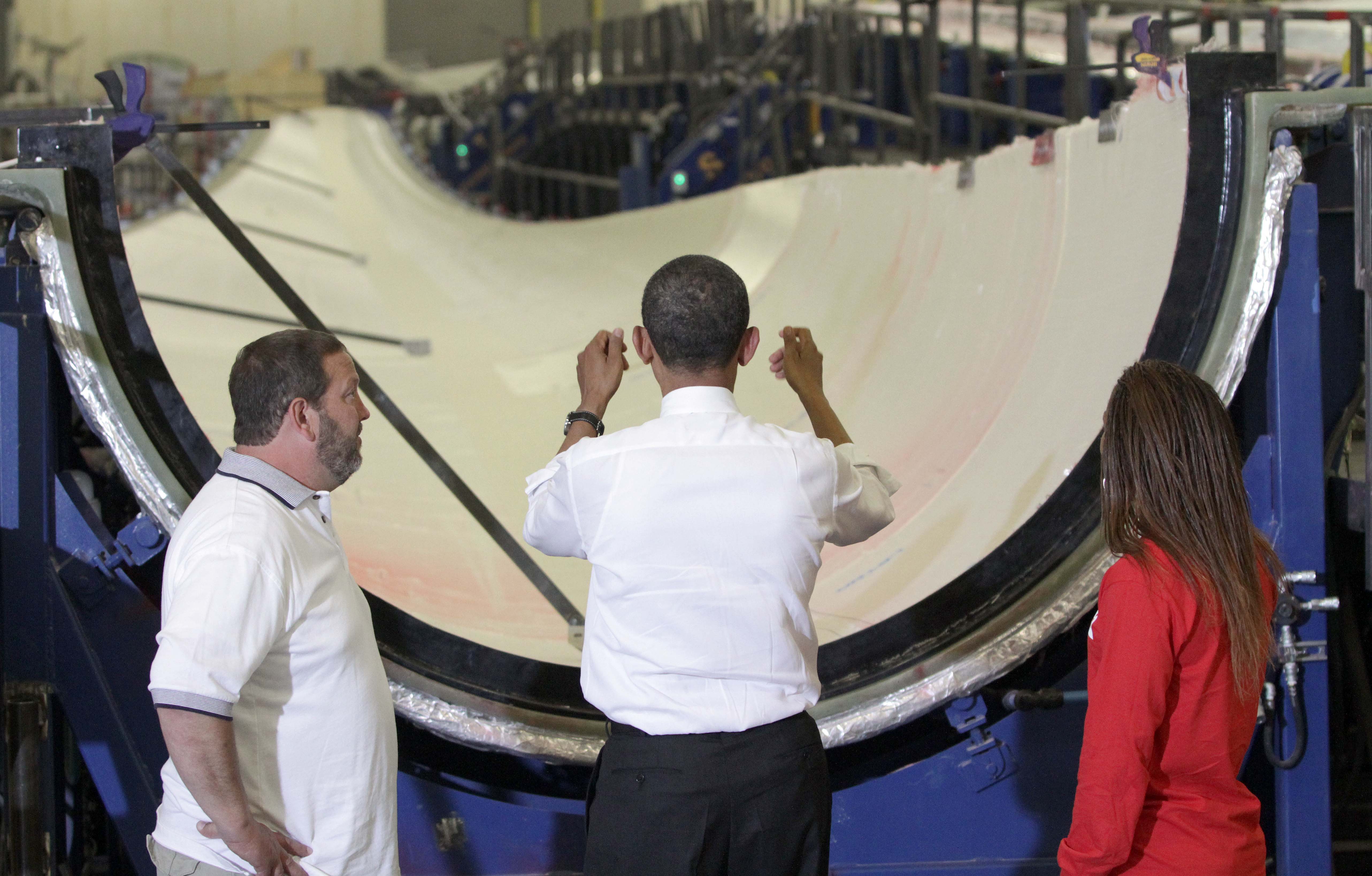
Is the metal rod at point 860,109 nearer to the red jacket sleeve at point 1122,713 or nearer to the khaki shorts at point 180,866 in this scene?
the red jacket sleeve at point 1122,713

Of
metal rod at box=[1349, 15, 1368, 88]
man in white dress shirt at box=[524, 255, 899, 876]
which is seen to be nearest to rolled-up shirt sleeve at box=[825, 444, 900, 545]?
man in white dress shirt at box=[524, 255, 899, 876]

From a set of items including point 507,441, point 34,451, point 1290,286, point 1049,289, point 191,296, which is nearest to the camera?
point 34,451

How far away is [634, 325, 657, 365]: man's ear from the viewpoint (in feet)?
3.76

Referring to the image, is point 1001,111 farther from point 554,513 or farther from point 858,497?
point 554,513

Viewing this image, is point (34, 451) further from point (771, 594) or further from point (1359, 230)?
point (1359, 230)

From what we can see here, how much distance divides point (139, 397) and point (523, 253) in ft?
15.9

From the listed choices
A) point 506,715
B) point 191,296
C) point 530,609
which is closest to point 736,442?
point 506,715

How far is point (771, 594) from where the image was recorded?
43.2 inches

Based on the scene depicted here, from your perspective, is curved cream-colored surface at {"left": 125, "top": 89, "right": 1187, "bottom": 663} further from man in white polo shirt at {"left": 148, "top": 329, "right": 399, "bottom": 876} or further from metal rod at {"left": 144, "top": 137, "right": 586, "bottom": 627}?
man in white polo shirt at {"left": 148, "top": 329, "right": 399, "bottom": 876}

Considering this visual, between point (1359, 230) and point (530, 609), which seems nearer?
point (1359, 230)


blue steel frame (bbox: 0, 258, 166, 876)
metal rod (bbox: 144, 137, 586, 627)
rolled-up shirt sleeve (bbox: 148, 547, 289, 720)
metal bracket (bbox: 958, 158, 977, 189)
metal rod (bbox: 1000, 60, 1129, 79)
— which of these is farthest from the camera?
metal bracket (bbox: 958, 158, 977, 189)

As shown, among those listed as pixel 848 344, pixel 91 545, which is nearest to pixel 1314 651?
pixel 91 545

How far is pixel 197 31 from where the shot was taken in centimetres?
1611

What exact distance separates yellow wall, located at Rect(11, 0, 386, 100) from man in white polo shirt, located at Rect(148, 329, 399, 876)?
53.7 feet
